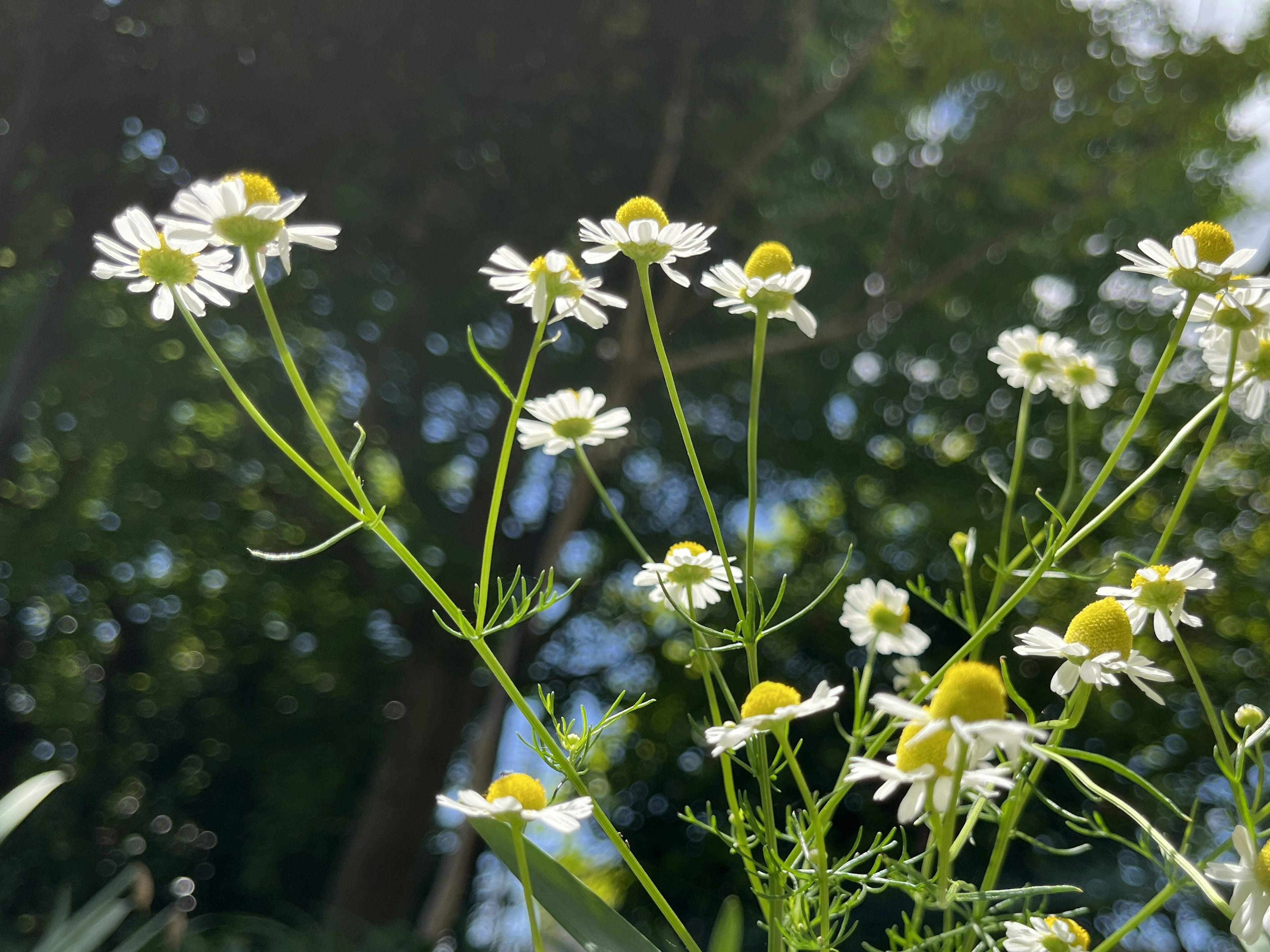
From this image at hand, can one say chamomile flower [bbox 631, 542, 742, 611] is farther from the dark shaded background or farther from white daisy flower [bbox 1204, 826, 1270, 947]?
the dark shaded background

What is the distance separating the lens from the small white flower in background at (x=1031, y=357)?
562 mm

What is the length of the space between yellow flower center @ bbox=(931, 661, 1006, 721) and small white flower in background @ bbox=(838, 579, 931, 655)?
0.71 ft

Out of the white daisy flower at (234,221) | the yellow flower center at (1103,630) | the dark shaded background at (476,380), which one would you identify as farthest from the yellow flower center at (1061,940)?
the dark shaded background at (476,380)

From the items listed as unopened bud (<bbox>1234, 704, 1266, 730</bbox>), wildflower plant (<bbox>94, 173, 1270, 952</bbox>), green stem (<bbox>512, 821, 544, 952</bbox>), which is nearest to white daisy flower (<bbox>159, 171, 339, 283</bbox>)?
wildflower plant (<bbox>94, 173, 1270, 952</bbox>)

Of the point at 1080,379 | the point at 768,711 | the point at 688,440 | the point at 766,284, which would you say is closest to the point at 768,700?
the point at 768,711

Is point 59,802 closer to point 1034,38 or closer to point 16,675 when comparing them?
point 16,675

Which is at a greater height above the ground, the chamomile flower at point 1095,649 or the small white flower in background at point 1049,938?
the chamomile flower at point 1095,649

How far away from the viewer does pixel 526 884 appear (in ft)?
1.03

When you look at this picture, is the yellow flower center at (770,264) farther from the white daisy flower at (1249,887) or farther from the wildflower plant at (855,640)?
the white daisy flower at (1249,887)

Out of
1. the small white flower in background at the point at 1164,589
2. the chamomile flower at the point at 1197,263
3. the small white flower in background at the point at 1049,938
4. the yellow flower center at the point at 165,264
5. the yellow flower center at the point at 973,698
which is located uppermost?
the chamomile flower at the point at 1197,263

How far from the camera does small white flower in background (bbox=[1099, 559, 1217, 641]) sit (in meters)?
0.39

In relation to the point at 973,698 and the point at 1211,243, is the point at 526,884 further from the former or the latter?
the point at 1211,243

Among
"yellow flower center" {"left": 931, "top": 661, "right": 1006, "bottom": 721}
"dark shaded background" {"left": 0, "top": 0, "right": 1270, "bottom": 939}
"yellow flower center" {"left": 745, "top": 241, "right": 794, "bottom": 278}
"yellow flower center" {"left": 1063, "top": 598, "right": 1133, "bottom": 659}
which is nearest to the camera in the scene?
"yellow flower center" {"left": 931, "top": 661, "right": 1006, "bottom": 721}

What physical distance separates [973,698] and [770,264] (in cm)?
27
